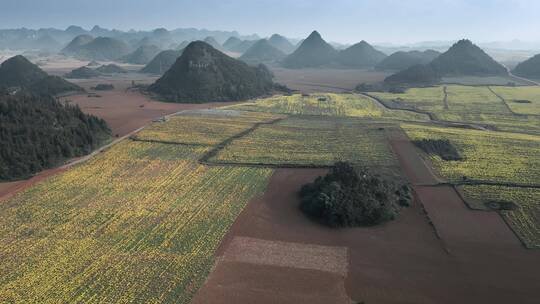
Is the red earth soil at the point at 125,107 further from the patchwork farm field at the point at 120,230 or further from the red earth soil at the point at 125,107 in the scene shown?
the patchwork farm field at the point at 120,230

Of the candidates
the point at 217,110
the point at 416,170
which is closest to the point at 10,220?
the point at 416,170

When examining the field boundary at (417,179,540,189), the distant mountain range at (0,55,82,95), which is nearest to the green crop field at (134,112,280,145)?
the field boundary at (417,179,540,189)

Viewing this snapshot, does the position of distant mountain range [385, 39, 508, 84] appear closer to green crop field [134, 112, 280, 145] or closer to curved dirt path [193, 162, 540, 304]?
green crop field [134, 112, 280, 145]

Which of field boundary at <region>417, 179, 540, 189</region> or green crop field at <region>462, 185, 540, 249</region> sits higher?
field boundary at <region>417, 179, 540, 189</region>

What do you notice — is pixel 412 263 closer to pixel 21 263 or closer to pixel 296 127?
pixel 21 263

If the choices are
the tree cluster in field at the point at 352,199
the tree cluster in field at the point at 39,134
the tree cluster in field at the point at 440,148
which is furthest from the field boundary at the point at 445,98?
the tree cluster in field at the point at 39,134

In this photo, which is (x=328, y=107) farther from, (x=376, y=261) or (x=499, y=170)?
(x=376, y=261)

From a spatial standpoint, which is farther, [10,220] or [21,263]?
[10,220]
